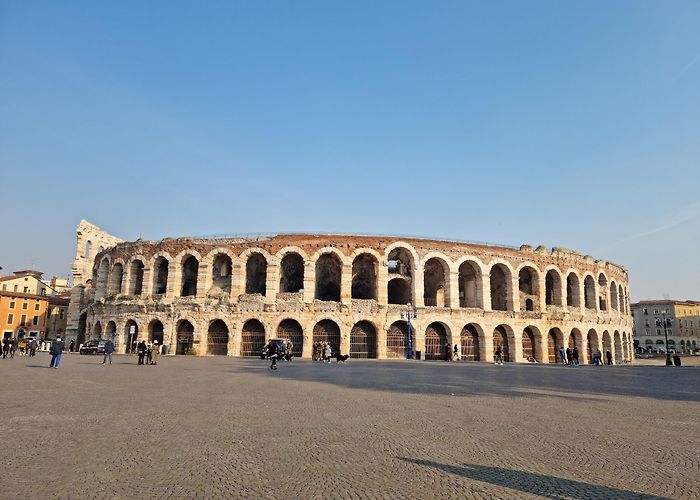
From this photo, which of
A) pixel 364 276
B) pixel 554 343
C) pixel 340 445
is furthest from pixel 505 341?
pixel 340 445

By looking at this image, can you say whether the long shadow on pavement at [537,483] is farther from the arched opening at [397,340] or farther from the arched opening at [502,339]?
the arched opening at [502,339]

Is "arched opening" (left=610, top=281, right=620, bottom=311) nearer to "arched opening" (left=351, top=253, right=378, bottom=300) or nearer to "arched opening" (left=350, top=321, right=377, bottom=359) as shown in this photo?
"arched opening" (left=351, top=253, right=378, bottom=300)

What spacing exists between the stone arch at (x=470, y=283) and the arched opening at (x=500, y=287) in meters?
2.02

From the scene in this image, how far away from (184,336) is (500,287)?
26.1 metres

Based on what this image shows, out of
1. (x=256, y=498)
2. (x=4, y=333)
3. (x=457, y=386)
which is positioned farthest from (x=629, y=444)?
(x=4, y=333)

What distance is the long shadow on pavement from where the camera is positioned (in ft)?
13.5

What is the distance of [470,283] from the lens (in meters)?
38.5

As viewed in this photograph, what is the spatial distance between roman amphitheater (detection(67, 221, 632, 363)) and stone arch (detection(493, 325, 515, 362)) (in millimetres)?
80

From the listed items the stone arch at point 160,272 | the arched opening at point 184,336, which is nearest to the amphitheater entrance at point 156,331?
the arched opening at point 184,336

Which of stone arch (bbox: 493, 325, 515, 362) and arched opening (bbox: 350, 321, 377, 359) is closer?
arched opening (bbox: 350, 321, 377, 359)

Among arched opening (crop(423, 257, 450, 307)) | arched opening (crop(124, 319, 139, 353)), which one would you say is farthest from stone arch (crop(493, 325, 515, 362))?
arched opening (crop(124, 319, 139, 353))

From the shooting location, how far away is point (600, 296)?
42.8m

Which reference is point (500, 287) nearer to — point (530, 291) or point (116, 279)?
point (530, 291)

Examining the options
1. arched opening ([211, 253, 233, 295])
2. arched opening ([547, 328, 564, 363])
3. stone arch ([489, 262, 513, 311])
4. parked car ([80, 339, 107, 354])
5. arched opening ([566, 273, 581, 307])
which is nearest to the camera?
parked car ([80, 339, 107, 354])
